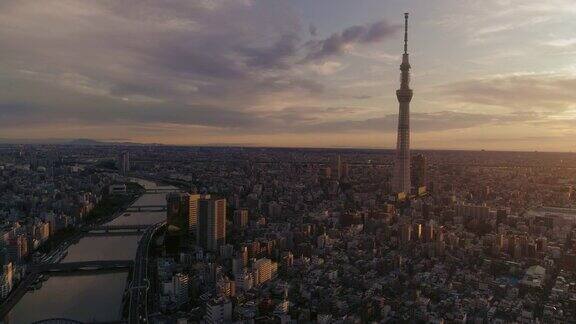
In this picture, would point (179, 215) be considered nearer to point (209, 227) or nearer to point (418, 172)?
point (209, 227)

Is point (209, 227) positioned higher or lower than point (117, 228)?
higher

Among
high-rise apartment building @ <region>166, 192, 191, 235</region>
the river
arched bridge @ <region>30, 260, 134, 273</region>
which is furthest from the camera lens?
high-rise apartment building @ <region>166, 192, 191, 235</region>

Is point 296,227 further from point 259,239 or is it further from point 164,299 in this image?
point 164,299

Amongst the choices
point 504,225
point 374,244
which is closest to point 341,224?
point 374,244

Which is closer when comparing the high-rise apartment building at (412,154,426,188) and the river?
the river

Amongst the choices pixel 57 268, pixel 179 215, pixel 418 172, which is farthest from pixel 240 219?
pixel 418 172

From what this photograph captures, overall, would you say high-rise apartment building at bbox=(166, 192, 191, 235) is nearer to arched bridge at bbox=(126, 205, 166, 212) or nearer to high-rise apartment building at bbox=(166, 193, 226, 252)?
high-rise apartment building at bbox=(166, 193, 226, 252)

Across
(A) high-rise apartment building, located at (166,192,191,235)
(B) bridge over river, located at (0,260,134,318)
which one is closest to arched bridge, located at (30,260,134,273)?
(B) bridge over river, located at (0,260,134,318)

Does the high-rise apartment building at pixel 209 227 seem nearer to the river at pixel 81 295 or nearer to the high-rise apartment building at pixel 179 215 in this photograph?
the high-rise apartment building at pixel 179 215

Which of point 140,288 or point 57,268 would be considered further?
point 57,268
